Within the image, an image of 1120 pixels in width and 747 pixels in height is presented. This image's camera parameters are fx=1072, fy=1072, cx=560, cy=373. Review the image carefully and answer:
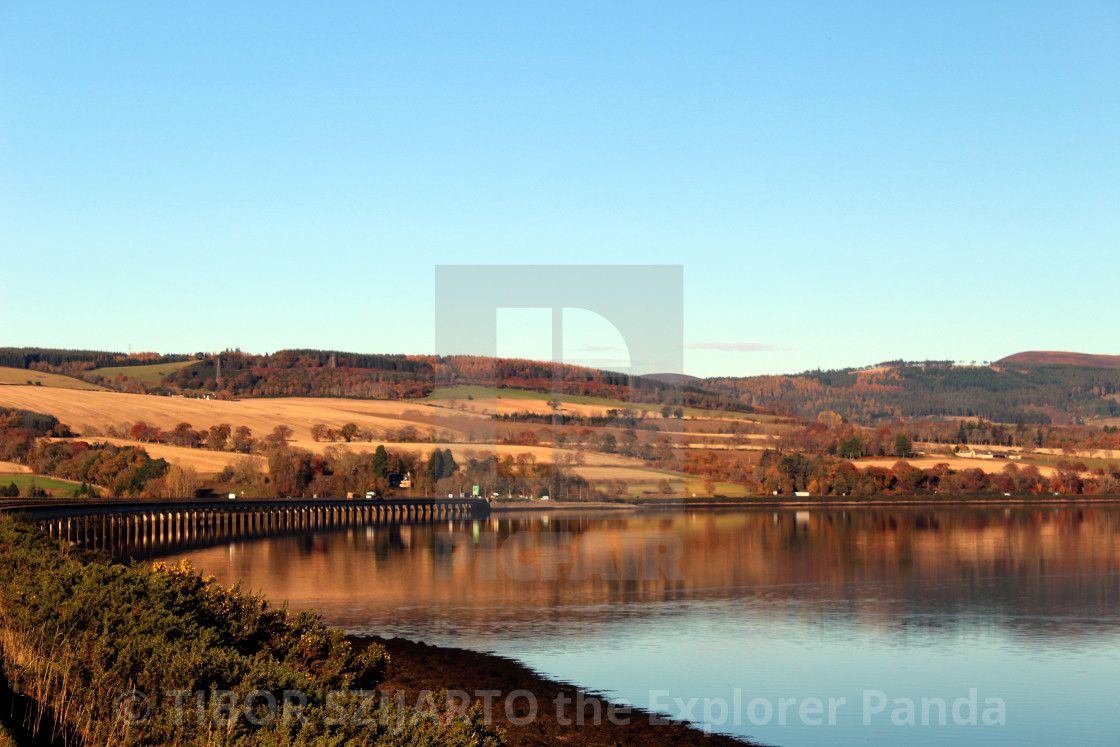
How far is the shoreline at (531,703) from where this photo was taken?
2366 centimetres

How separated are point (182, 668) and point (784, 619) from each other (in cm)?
3274

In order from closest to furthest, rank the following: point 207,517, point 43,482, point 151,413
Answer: point 207,517 < point 43,482 < point 151,413

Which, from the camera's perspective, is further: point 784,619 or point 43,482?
point 43,482

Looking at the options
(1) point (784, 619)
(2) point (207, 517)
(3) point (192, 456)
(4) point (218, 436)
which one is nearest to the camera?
(1) point (784, 619)

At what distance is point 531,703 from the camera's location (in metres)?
26.2

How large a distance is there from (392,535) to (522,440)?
54.0m

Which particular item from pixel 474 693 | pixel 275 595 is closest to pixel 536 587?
pixel 275 595

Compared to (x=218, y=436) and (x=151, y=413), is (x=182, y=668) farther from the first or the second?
(x=151, y=413)

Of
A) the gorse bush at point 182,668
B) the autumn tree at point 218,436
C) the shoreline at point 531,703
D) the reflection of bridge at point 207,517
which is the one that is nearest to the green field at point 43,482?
the reflection of bridge at point 207,517

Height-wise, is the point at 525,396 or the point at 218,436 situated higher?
the point at 525,396

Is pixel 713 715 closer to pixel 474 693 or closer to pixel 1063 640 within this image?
pixel 474 693

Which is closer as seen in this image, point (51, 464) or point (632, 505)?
point (632, 505)

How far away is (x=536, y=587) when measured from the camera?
2234 inches

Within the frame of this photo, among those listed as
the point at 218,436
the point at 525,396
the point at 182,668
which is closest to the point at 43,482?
the point at 218,436
